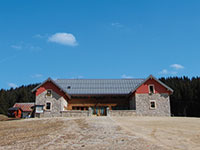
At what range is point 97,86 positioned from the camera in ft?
131

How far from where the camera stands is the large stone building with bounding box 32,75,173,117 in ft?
111

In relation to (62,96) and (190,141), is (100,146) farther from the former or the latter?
(62,96)

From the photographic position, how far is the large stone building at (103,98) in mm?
33938

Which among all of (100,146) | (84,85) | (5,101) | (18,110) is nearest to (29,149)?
(100,146)

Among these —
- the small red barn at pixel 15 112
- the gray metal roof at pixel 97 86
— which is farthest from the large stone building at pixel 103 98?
the small red barn at pixel 15 112

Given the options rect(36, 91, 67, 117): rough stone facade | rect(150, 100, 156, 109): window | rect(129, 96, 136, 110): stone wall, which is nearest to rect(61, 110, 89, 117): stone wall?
rect(36, 91, 67, 117): rough stone facade

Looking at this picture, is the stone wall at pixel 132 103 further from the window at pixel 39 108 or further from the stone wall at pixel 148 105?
the window at pixel 39 108

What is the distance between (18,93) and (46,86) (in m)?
54.6

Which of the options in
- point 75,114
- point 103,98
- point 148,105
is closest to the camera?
point 75,114

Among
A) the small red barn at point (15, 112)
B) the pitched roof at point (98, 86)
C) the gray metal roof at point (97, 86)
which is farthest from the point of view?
the small red barn at point (15, 112)

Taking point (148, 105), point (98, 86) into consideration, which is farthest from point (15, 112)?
point (148, 105)

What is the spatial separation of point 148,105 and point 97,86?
419 inches

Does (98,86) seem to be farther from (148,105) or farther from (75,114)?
(148,105)

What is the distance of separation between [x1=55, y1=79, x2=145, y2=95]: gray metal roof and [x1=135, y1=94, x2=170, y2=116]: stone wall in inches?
143
